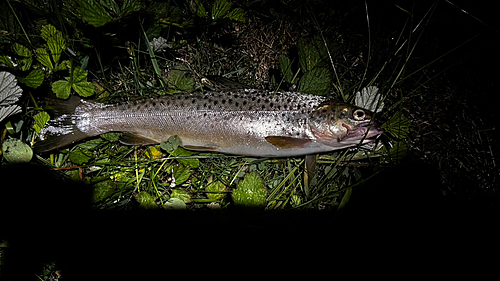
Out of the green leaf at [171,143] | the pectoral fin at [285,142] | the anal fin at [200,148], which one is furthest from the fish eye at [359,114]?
the green leaf at [171,143]

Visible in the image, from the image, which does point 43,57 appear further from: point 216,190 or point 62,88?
point 216,190

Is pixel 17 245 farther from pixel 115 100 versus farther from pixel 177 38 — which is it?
pixel 177 38

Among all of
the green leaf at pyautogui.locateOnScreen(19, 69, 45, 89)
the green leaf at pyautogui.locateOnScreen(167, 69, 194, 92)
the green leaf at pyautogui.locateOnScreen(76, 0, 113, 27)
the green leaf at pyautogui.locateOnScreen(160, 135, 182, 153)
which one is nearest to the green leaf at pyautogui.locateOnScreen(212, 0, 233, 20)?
the green leaf at pyautogui.locateOnScreen(167, 69, 194, 92)

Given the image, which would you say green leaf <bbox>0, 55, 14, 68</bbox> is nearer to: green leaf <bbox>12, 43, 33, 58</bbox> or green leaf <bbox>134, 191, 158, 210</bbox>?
green leaf <bbox>12, 43, 33, 58</bbox>

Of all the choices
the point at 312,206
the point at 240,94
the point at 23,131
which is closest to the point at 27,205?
the point at 23,131

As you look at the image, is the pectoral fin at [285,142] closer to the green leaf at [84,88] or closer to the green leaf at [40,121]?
the green leaf at [84,88]

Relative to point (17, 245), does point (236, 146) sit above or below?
above

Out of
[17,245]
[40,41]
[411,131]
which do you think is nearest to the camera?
[17,245]
